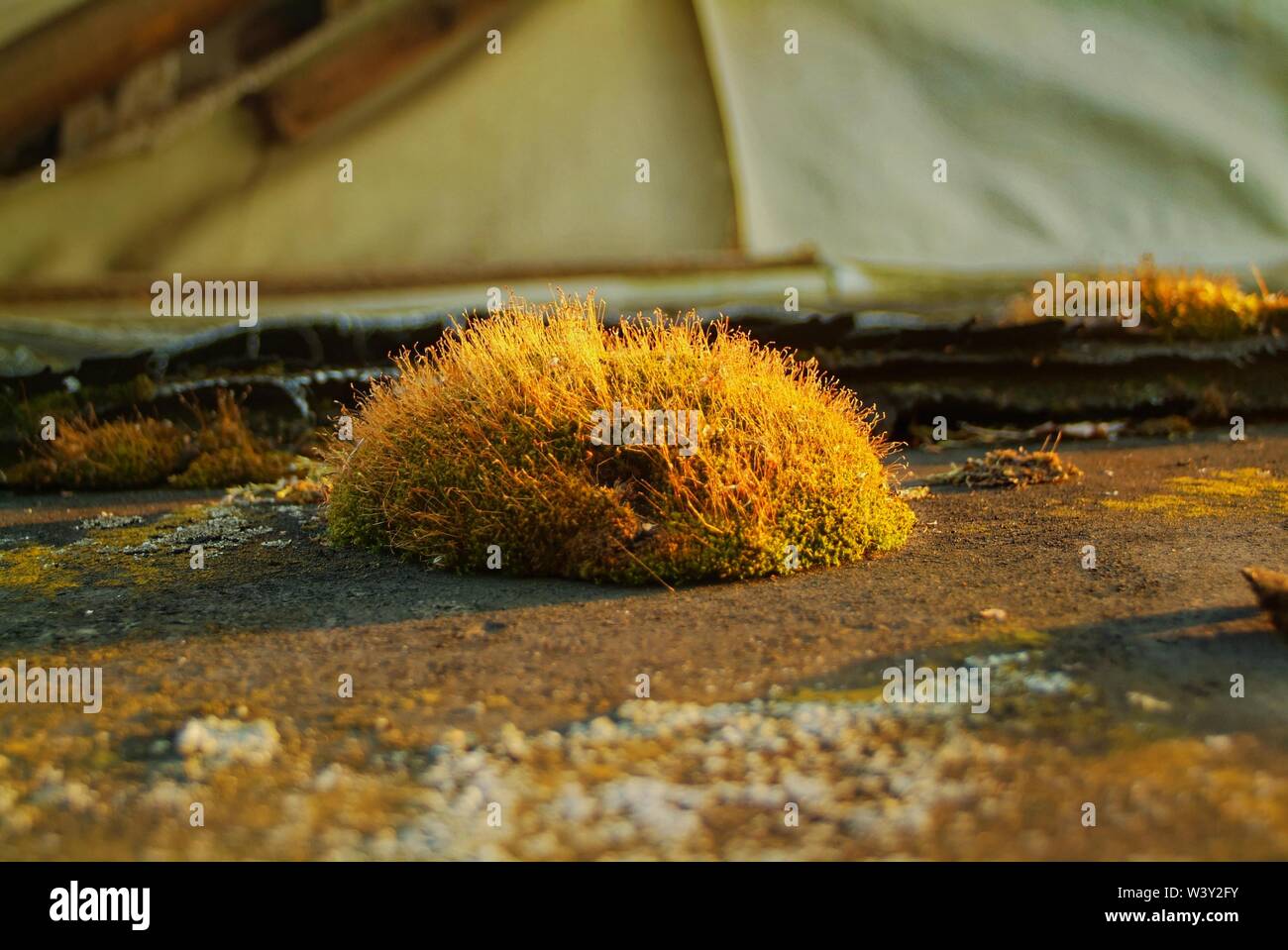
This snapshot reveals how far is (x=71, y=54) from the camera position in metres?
12.9

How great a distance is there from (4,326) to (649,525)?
940 centimetres

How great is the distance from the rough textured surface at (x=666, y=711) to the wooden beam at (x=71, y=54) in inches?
274

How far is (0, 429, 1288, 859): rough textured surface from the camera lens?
416 cm

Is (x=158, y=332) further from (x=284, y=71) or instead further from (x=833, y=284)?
(x=833, y=284)

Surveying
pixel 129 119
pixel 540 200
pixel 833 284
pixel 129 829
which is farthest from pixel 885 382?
pixel 129 829

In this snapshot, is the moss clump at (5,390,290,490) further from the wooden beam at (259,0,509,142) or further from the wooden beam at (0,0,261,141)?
the wooden beam at (259,0,509,142)

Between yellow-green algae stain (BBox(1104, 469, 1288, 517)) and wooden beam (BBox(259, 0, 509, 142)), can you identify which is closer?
yellow-green algae stain (BBox(1104, 469, 1288, 517))

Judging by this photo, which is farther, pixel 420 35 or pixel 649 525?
pixel 420 35

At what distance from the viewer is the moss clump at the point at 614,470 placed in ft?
24.1

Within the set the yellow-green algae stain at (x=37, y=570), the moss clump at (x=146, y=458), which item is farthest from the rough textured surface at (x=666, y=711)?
the moss clump at (x=146, y=458)

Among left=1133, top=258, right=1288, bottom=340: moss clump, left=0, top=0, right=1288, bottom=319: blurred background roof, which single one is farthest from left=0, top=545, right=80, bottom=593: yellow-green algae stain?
left=1133, top=258, right=1288, bottom=340: moss clump

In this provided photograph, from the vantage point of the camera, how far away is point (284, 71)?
1459cm

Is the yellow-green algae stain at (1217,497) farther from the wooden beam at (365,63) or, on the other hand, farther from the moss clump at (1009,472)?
the wooden beam at (365,63)

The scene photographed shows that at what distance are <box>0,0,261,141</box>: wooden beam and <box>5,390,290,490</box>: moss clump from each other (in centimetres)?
345
